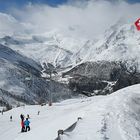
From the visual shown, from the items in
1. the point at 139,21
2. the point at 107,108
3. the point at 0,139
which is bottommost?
the point at 0,139

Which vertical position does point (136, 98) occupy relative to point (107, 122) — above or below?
above

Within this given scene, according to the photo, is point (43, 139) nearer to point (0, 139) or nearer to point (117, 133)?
point (117, 133)

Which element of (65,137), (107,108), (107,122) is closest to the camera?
(65,137)

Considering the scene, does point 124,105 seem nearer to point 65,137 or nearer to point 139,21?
point 139,21

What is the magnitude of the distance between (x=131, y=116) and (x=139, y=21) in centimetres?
970

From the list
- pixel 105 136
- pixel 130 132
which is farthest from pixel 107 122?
pixel 105 136

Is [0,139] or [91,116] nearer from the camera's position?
[91,116]

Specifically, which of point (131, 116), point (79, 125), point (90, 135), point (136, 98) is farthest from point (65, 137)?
point (136, 98)

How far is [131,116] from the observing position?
120 ft

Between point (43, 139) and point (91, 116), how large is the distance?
674cm

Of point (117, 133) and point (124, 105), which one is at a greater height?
point (124, 105)

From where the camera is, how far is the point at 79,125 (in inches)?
1228

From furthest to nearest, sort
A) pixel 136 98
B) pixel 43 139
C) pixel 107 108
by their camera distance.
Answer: pixel 136 98
pixel 107 108
pixel 43 139

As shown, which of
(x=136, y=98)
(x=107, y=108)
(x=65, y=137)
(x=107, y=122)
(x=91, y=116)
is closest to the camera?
(x=65, y=137)
